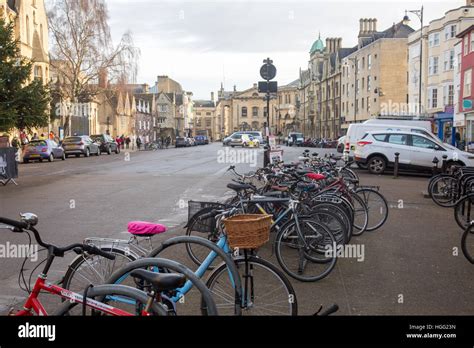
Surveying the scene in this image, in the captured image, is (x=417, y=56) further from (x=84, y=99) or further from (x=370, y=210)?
(x=370, y=210)

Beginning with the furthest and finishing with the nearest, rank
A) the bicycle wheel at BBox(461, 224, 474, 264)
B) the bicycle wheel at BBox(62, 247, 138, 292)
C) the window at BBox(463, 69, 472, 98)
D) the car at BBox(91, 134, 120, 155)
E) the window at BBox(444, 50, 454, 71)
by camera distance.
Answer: the car at BBox(91, 134, 120, 155), the window at BBox(444, 50, 454, 71), the window at BBox(463, 69, 472, 98), the bicycle wheel at BBox(461, 224, 474, 264), the bicycle wheel at BBox(62, 247, 138, 292)

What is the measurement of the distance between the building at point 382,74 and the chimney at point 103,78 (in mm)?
29955

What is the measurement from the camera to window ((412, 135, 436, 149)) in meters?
21.0

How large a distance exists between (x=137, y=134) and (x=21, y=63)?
192 ft

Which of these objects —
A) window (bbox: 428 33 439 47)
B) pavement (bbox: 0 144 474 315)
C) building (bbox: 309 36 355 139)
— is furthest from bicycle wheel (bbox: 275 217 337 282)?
building (bbox: 309 36 355 139)

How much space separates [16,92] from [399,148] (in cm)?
2015

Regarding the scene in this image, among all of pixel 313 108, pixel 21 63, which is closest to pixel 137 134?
pixel 313 108

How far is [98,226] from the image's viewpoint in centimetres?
984

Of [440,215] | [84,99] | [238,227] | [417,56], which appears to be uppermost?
[417,56]

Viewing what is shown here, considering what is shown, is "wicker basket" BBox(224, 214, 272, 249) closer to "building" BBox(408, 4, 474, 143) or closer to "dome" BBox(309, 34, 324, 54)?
"building" BBox(408, 4, 474, 143)

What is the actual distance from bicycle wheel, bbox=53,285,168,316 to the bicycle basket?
3.26 m

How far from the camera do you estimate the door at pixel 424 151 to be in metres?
20.8

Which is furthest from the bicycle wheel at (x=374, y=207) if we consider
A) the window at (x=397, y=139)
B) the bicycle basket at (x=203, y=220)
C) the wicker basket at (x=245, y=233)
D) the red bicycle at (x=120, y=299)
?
the window at (x=397, y=139)

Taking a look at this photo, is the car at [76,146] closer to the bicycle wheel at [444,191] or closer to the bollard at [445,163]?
the bollard at [445,163]
